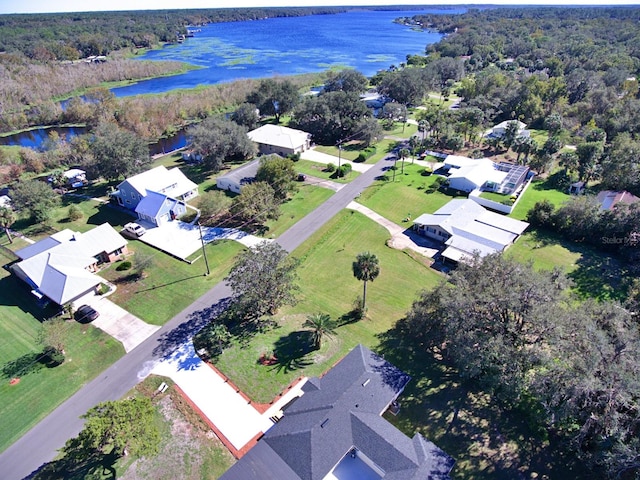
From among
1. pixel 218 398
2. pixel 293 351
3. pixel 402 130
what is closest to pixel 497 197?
pixel 402 130

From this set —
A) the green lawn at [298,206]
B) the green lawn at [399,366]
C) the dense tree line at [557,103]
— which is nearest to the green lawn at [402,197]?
the green lawn at [298,206]

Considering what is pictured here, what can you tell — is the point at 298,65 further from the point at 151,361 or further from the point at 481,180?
the point at 151,361

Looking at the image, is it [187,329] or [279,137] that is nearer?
[187,329]

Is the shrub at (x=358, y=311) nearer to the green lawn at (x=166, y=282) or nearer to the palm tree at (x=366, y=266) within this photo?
the palm tree at (x=366, y=266)

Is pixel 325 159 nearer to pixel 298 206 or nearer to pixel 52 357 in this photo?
pixel 298 206

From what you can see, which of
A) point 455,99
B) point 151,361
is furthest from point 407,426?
point 455,99

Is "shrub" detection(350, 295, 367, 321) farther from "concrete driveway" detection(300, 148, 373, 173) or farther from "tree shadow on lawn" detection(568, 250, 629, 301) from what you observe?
"concrete driveway" detection(300, 148, 373, 173)
